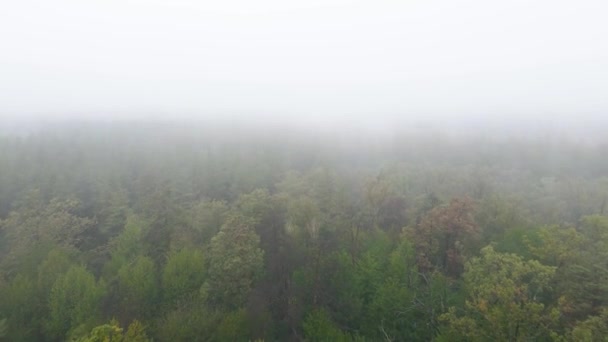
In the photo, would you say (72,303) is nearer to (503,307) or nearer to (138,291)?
(138,291)

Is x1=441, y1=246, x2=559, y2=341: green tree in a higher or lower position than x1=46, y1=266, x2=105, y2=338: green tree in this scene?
higher

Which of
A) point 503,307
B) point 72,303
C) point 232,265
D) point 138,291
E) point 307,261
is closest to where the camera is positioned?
point 503,307

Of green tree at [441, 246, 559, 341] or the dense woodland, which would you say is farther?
the dense woodland

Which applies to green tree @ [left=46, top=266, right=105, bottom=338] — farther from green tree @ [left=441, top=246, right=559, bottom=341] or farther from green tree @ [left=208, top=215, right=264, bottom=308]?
green tree @ [left=441, top=246, right=559, bottom=341]

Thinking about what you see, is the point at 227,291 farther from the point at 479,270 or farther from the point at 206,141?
the point at 206,141

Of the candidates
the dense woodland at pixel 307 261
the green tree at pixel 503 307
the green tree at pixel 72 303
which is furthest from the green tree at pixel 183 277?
the green tree at pixel 503 307

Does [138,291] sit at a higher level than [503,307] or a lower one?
lower

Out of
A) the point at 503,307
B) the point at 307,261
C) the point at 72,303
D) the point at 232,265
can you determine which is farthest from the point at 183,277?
the point at 503,307

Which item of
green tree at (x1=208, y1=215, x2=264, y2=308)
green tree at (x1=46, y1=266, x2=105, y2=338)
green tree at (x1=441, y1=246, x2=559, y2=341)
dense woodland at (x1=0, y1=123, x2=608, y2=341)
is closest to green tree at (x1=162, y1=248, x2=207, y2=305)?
dense woodland at (x1=0, y1=123, x2=608, y2=341)

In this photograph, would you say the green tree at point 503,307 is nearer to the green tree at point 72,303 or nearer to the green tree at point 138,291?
the green tree at point 138,291

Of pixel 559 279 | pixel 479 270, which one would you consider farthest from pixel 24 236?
pixel 559 279
